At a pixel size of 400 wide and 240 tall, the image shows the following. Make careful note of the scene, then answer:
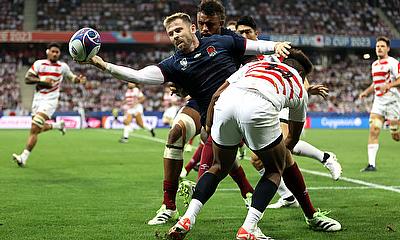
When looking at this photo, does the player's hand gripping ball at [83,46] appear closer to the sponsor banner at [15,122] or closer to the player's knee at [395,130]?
the player's knee at [395,130]

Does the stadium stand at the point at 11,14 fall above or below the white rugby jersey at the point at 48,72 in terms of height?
above

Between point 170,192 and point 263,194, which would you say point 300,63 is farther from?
point 170,192

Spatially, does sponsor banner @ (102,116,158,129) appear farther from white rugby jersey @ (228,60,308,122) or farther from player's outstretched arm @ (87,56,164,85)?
white rugby jersey @ (228,60,308,122)

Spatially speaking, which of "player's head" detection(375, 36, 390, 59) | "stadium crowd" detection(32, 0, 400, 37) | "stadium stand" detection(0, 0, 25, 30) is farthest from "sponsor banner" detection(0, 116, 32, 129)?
"player's head" detection(375, 36, 390, 59)

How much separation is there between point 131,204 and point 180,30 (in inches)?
101

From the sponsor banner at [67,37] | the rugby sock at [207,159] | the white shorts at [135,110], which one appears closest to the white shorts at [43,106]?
the rugby sock at [207,159]

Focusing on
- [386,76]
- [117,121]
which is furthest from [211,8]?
[117,121]

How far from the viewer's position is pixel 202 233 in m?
5.93

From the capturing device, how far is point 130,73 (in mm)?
5875

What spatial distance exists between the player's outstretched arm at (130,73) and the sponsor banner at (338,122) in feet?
102

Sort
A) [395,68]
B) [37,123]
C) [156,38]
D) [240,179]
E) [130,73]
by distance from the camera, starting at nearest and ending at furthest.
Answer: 1. [130,73]
2. [240,179]
3. [395,68]
4. [37,123]
5. [156,38]

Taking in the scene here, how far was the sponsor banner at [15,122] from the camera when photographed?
3375 centimetres

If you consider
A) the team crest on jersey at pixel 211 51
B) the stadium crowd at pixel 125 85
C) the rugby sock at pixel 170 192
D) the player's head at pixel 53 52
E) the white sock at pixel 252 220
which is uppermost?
the team crest on jersey at pixel 211 51

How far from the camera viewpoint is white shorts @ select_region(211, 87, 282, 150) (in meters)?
5.09
